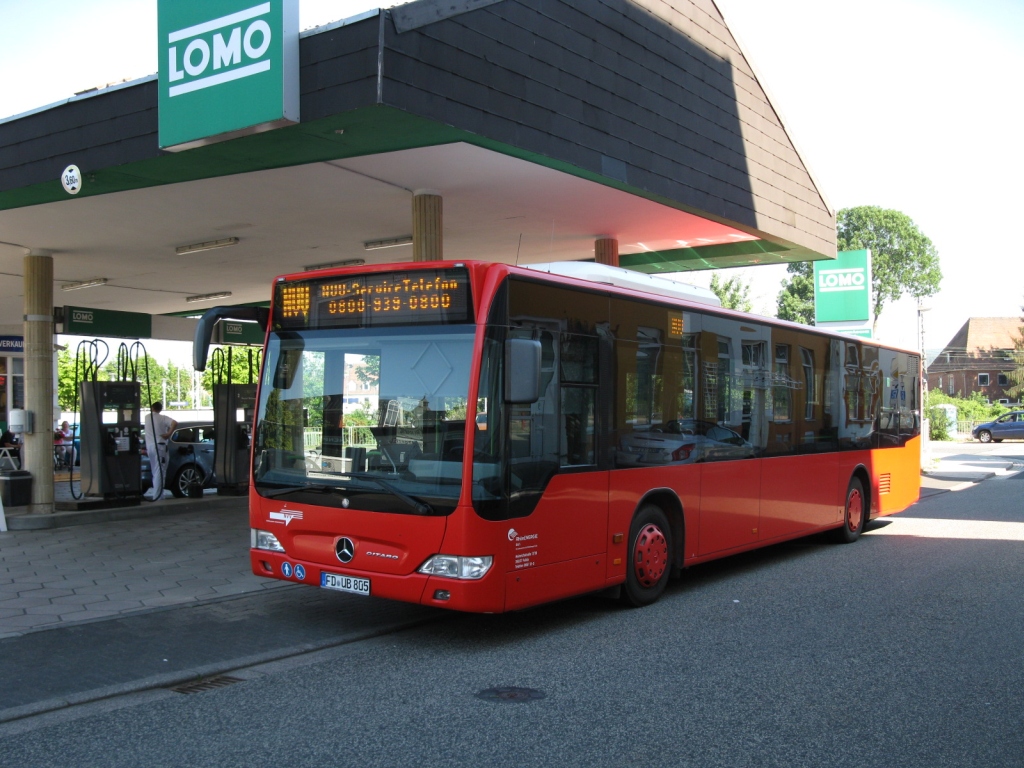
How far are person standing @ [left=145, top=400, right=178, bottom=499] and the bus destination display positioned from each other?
10.1m

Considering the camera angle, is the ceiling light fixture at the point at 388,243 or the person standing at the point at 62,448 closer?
the ceiling light fixture at the point at 388,243

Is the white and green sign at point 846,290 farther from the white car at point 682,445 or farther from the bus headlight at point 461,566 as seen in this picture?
the bus headlight at point 461,566

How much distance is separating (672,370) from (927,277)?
7402 cm

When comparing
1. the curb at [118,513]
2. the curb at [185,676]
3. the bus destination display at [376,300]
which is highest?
the bus destination display at [376,300]

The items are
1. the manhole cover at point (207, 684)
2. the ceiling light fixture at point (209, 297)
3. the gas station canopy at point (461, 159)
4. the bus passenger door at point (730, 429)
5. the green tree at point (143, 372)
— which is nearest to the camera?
the manhole cover at point (207, 684)

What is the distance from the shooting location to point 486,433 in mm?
6406

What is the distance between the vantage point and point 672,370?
27.8 feet

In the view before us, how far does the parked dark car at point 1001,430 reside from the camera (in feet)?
162

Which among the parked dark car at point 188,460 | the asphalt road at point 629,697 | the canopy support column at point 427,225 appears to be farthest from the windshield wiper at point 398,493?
the parked dark car at point 188,460

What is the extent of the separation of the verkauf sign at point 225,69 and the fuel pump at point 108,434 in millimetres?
6653

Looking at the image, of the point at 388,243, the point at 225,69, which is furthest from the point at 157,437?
the point at 225,69

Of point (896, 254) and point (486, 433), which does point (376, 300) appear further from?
point (896, 254)

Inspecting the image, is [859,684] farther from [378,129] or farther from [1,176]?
[1,176]

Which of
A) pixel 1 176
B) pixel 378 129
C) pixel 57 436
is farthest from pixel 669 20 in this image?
pixel 57 436
